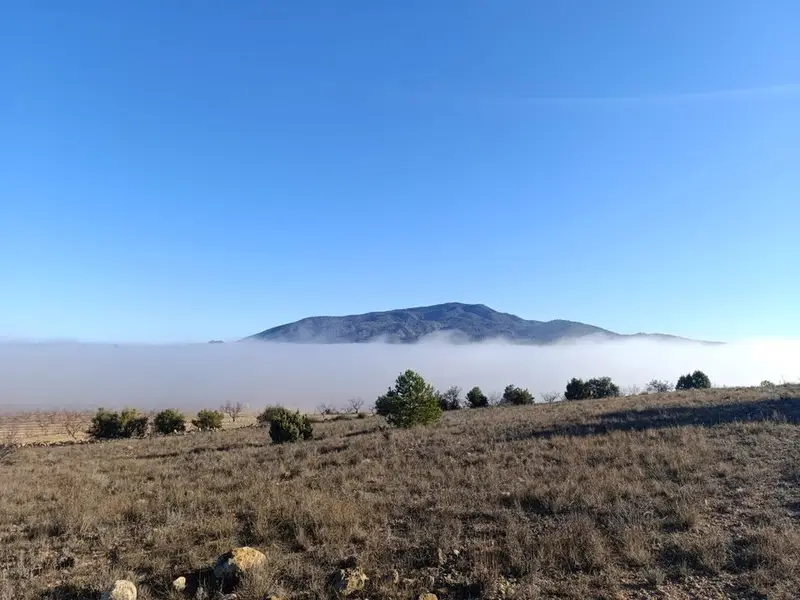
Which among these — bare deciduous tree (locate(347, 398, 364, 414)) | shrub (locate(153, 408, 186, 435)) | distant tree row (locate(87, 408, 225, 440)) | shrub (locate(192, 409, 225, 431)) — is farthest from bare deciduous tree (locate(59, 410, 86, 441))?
bare deciduous tree (locate(347, 398, 364, 414))

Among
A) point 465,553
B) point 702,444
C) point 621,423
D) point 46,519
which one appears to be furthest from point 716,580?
point 621,423

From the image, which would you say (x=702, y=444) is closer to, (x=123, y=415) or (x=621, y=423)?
(x=621, y=423)

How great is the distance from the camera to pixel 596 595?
589 cm

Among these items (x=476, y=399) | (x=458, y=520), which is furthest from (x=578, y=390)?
(x=458, y=520)

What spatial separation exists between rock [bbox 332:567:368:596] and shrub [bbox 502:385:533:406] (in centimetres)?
4243

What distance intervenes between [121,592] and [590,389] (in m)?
49.2

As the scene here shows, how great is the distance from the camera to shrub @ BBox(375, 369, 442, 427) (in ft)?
90.1

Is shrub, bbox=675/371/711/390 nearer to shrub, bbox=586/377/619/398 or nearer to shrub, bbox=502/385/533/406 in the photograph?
shrub, bbox=586/377/619/398

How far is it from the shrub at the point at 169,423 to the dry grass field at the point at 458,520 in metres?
26.1

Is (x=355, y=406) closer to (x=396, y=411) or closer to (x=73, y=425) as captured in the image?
(x=73, y=425)

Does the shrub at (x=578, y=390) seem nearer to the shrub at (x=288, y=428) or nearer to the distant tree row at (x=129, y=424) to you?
the shrub at (x=288, y=428)

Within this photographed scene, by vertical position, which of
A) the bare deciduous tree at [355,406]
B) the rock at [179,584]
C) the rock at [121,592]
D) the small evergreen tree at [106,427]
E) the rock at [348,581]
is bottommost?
the bare deciduous tree at [355,406]

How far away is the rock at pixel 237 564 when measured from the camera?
654 centimetres

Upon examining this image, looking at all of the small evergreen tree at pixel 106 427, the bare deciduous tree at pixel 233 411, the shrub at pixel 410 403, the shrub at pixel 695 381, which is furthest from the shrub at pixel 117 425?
the shrub at pixel 695 381
